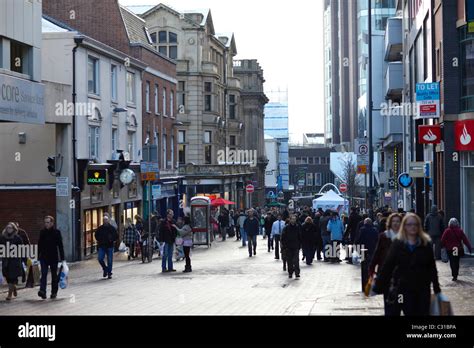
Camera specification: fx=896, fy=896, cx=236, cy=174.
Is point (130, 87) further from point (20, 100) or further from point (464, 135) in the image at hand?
point (464, 135)

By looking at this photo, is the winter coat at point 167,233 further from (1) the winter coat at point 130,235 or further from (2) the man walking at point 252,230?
(2) the man walking at point 252,230

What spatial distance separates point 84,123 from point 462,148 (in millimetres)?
14381

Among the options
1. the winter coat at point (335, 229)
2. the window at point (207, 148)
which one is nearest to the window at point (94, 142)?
the winter coat at point (335, 229)

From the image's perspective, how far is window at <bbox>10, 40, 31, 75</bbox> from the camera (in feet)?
87.8

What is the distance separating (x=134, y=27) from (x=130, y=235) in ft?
64.3

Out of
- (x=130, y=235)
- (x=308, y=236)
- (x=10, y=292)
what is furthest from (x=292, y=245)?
(x=130, y=235)

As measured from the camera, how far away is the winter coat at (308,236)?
27.4 m

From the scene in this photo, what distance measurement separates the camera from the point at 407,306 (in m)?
9.67

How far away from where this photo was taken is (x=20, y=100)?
85.6 feet

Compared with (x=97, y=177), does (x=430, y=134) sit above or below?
above

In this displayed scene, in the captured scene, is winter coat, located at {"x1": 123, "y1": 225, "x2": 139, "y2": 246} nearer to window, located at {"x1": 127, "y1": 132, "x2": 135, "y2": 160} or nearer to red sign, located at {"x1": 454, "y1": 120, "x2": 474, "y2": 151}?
window, located at {"x1": 127, "y1": 132, "x2": 135, "y2": 160}

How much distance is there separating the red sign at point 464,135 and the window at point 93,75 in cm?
1478
